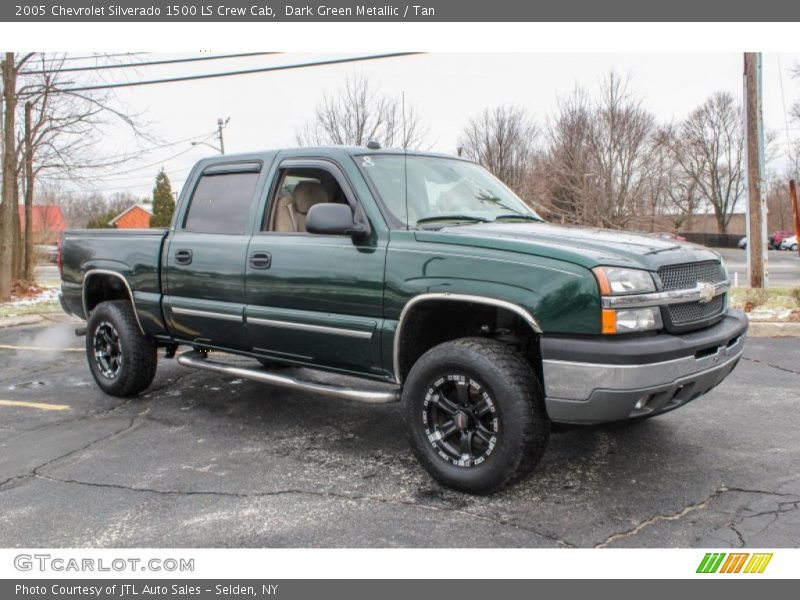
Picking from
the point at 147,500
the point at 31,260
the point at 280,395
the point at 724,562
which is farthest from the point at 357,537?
the point at 31,260

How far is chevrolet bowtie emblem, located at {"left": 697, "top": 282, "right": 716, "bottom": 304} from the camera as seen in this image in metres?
3.71

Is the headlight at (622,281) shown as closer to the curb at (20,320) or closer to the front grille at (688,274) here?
the front grille at (688,274)

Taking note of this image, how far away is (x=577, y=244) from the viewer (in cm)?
362

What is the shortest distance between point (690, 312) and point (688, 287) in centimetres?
14

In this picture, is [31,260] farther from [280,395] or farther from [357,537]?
[357,537]

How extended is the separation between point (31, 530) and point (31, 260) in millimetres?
15234

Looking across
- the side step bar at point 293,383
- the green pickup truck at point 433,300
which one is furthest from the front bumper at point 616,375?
the side step bar at point 293,383

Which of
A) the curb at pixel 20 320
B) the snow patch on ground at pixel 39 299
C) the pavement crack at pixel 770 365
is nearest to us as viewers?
the pavement crack at pixel 770 365

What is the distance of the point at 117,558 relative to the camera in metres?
3.08

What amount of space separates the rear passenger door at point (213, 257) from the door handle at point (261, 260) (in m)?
0.09

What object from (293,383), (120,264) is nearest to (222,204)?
(120,264)

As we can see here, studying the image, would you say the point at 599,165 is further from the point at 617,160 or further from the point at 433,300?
the point at 433,300

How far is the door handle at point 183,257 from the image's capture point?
523 cm

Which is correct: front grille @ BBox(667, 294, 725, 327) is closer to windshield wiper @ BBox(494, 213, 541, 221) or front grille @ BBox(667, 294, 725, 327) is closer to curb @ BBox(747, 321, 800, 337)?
windshield wiper @ BBox(494, 213, 541, 221)
